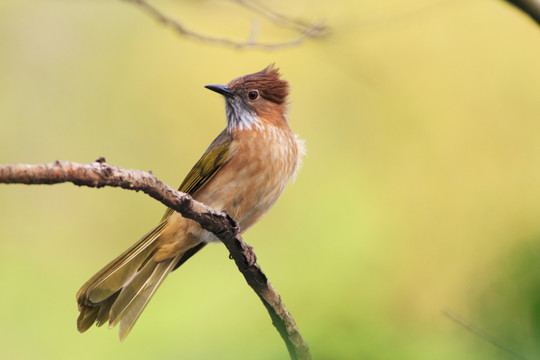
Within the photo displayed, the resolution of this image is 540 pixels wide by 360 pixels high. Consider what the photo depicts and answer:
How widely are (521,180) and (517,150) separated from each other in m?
0.58

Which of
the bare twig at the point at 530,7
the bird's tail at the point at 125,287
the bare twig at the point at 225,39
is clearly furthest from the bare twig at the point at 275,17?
Result: the bare twig at the point at 530,7

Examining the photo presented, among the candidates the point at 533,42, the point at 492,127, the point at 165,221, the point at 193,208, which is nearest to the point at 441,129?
the point at 492,127

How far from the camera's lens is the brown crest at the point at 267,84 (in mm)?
4484

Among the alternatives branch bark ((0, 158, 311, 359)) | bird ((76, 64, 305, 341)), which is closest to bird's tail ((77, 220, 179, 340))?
bird ((76, 64, 305, 341))

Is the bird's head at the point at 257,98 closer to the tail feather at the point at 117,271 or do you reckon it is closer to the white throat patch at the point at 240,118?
the white throat patch at the point at 240,118

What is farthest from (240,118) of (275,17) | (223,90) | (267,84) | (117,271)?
(117,271)

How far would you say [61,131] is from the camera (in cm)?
818

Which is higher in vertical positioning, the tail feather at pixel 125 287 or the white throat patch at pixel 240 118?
the white throat patch at pixel 240 118

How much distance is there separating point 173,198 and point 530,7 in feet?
5.34

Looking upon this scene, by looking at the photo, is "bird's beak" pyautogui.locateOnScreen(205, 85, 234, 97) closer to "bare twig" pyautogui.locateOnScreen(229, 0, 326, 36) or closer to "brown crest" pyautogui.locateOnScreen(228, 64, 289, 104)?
"brown crest" pyautogui.locateOnScreen(228, 64, 289, 104)

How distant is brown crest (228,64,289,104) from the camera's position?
177 inches

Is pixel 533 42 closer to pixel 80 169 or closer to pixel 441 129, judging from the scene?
pixel 441 129

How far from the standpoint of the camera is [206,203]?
3867 millimetres

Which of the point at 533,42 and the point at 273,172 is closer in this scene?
the point at 273,172
